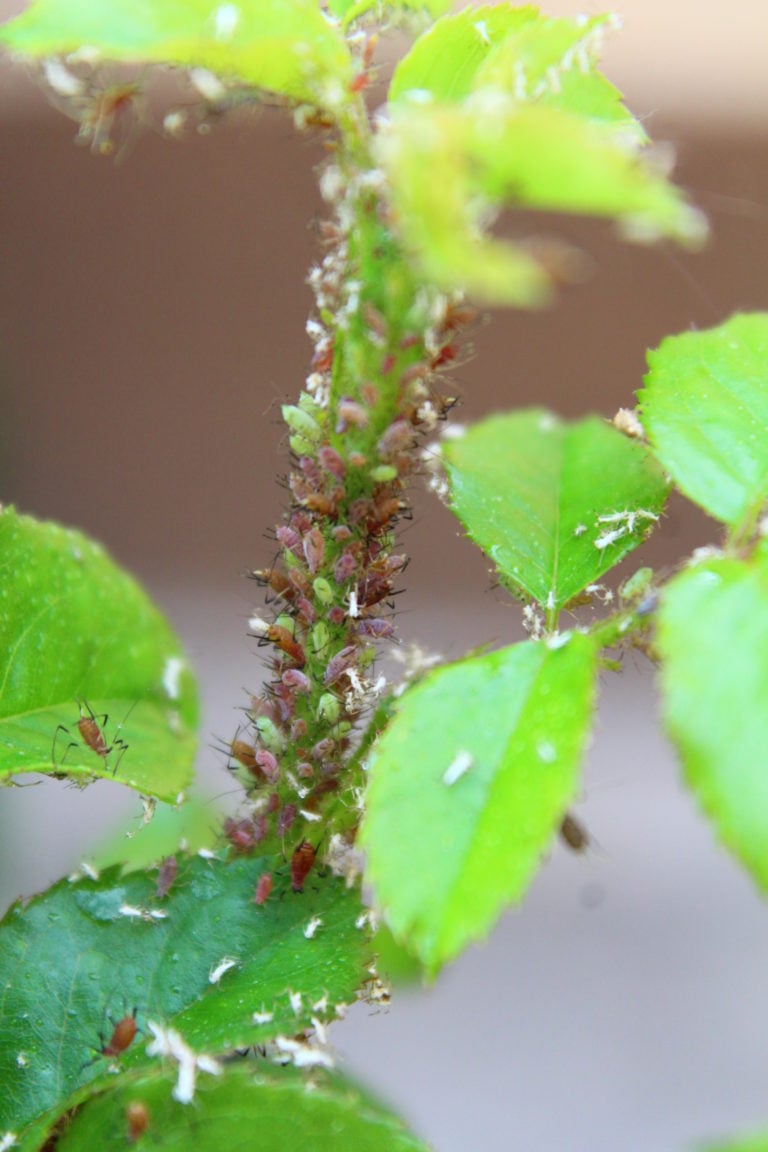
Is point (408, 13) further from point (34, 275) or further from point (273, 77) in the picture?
point (34, 275)

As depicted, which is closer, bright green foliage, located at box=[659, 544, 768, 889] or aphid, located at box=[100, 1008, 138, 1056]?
bright green foliage, located at box=[659, 544, 768, 889]

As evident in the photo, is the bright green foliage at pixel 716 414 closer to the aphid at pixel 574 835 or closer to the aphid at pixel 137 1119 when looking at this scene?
the aphid at pixel 574 835

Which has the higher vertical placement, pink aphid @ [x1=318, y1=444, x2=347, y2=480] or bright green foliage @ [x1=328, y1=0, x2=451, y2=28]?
bright green foliage @ [x1=328, y1=0, x2=451, y2=28]

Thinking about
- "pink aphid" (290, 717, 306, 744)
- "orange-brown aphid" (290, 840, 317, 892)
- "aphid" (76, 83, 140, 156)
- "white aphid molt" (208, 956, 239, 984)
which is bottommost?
"white aphid molt" (208, 956, 239, 984)

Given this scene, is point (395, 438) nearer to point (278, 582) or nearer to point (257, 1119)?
point (278, 582)

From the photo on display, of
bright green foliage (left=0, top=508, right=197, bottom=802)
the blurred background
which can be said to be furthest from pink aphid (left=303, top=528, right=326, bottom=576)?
the blurred background

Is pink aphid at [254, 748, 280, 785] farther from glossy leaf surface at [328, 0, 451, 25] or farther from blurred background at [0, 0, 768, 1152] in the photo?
blurred background at [0, 0, 768, 1152]

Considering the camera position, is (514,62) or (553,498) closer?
(514,62)

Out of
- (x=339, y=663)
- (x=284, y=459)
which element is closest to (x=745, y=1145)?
(x=339, y=663)
